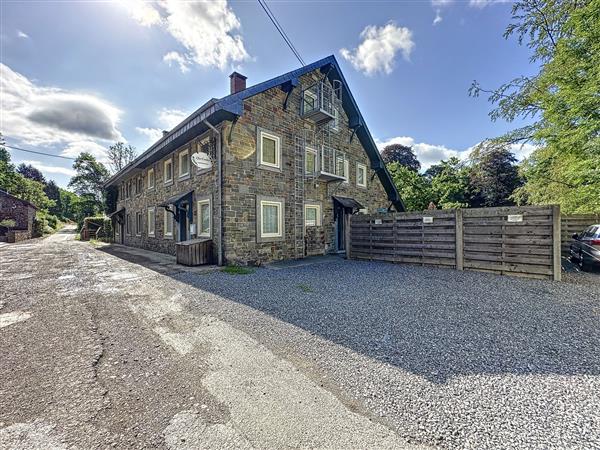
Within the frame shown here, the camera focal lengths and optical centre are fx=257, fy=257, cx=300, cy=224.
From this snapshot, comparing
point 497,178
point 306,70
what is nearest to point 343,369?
point 306,70

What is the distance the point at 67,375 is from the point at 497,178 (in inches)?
1320

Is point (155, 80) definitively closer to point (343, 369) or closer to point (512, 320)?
point (343, 369)

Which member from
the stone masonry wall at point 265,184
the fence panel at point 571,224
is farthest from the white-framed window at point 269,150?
the fence panel at point 571,224

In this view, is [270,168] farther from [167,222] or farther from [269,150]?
[167,222]

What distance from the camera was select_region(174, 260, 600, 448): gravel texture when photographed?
1.95m

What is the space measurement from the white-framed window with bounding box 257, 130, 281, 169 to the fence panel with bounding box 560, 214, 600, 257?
12.3 meters

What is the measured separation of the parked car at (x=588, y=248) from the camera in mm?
7516

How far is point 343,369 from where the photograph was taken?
8.86ft

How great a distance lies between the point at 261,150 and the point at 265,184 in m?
1.27

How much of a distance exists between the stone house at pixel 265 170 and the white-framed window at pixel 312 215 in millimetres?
47

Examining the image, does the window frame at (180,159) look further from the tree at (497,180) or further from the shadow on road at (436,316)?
the tree at (497,180)

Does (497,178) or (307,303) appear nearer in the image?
(307,303)

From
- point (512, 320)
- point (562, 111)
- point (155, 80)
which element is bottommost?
point (512, 320)

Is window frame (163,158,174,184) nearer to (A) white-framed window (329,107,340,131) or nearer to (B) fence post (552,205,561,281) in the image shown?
(A) white-framed window (329,107,340,131)
